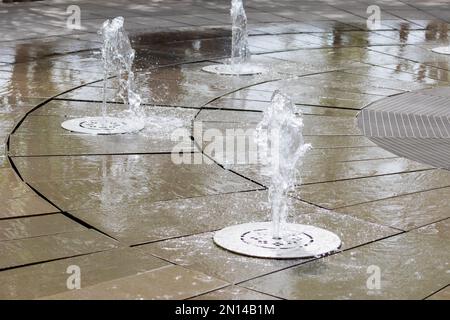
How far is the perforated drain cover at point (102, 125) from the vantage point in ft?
27.1

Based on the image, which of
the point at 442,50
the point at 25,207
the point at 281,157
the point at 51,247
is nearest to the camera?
the point at 51,247

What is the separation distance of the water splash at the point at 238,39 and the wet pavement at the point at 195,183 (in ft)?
0.63

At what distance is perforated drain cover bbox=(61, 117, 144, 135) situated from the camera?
825 cm

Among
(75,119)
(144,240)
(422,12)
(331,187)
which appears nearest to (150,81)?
(75,119)

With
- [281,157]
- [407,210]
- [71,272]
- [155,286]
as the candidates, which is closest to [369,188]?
[407,210]

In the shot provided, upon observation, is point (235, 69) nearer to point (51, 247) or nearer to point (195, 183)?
point (195, 183)

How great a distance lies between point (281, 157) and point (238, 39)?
7189mm

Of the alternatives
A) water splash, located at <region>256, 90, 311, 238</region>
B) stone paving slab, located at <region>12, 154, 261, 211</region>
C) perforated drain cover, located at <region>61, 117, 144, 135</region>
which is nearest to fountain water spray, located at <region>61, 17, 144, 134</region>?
perforated drain cover, located at <region>61, 117, 144, 135</region>

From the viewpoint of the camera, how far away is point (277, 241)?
219 inches

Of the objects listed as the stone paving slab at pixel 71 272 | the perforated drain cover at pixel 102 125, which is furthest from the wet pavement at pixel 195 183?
the perforated drain cover at pixel 102 125

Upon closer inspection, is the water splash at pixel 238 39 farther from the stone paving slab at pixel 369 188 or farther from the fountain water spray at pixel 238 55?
the stone paving slab at pixel 369 188

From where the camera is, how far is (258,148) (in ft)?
26.1

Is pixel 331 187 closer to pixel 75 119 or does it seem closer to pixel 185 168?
pixel 185 168

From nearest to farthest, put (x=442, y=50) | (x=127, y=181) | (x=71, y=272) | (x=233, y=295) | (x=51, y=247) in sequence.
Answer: (x=233, y=295)
(x=71, y=272)
(x=51, y=247)
(x=127, y=181)
(x=442, y=50)
